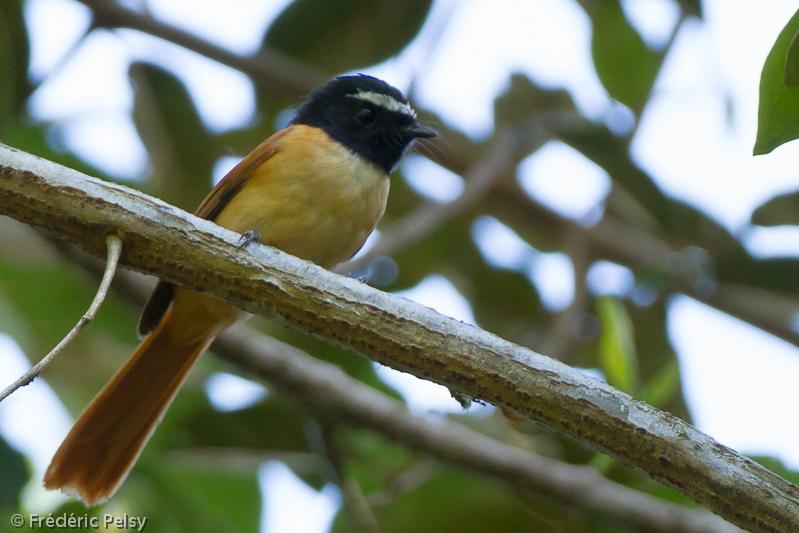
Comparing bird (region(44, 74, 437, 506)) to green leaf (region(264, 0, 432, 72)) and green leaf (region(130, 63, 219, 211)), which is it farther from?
green leaf (region(130, 63, 219, 211))

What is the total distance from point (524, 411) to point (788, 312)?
2879mm

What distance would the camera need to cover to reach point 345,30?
472cm

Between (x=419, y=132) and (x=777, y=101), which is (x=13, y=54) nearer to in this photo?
(x=419, y=132)

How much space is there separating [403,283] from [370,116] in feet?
2.91

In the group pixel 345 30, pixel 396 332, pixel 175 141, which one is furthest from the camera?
pixel 175 141

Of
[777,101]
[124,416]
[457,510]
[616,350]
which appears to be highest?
[777,101]

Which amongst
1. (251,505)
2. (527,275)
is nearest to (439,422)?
(251,505)

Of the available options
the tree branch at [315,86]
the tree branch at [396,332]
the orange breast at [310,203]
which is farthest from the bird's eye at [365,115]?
the tree branch at [396,332]

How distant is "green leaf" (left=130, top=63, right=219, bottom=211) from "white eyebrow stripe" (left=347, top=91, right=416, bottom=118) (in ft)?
3.25

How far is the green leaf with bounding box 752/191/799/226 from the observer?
4387 millimetres

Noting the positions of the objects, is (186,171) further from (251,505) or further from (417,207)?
(251,505)

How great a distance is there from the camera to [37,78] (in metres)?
4.25

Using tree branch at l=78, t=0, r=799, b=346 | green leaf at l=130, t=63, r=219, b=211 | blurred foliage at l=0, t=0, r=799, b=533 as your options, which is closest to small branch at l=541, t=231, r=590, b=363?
blurred foliage at l=0, t=0, r=799, b=533

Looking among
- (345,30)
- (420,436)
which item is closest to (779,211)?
(420,436)
